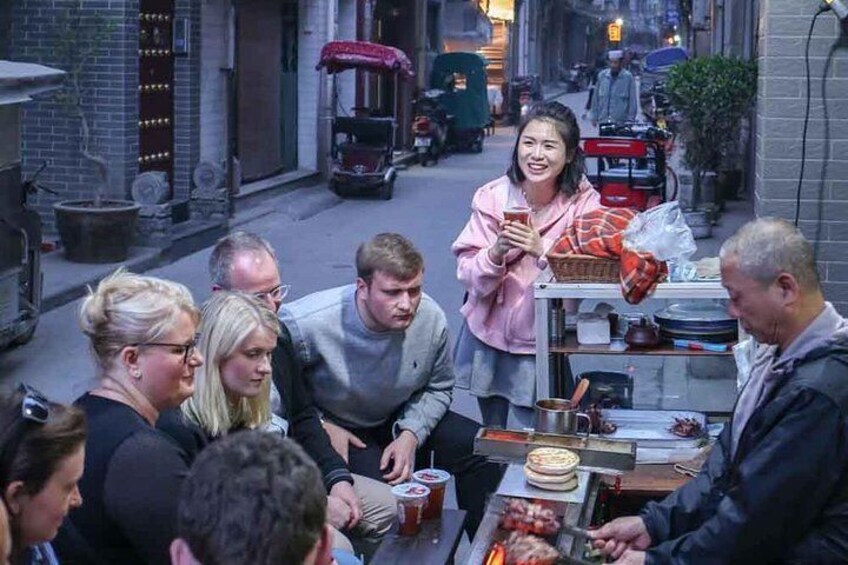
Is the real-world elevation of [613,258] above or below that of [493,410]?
above

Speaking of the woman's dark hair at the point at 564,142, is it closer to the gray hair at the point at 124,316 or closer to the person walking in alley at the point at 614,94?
the gray hair at the point at 124,316

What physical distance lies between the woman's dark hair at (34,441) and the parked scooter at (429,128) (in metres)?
23.6

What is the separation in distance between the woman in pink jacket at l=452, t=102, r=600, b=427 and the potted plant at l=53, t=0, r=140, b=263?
27.4 feet

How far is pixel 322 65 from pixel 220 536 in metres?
18.3

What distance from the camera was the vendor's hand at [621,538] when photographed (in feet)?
14.4

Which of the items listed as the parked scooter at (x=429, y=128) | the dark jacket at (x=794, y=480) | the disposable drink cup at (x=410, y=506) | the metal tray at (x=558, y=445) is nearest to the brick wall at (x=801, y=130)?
the metal tray at (x=558, y=445)

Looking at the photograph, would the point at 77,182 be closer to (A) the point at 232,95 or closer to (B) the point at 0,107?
(A) the point at 232,95

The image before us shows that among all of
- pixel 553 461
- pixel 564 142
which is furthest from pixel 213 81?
pixel 553 461

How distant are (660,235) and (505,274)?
0.63 meters

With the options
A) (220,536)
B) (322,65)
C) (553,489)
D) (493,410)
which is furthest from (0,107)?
(322,65)

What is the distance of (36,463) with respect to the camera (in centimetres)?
312

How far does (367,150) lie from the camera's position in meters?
20.5

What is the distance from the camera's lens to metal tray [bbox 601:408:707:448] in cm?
523

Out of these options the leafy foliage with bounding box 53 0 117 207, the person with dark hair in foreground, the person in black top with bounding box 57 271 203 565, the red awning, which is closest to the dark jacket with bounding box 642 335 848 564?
the person in black top with bounding box 57 271 203 565
